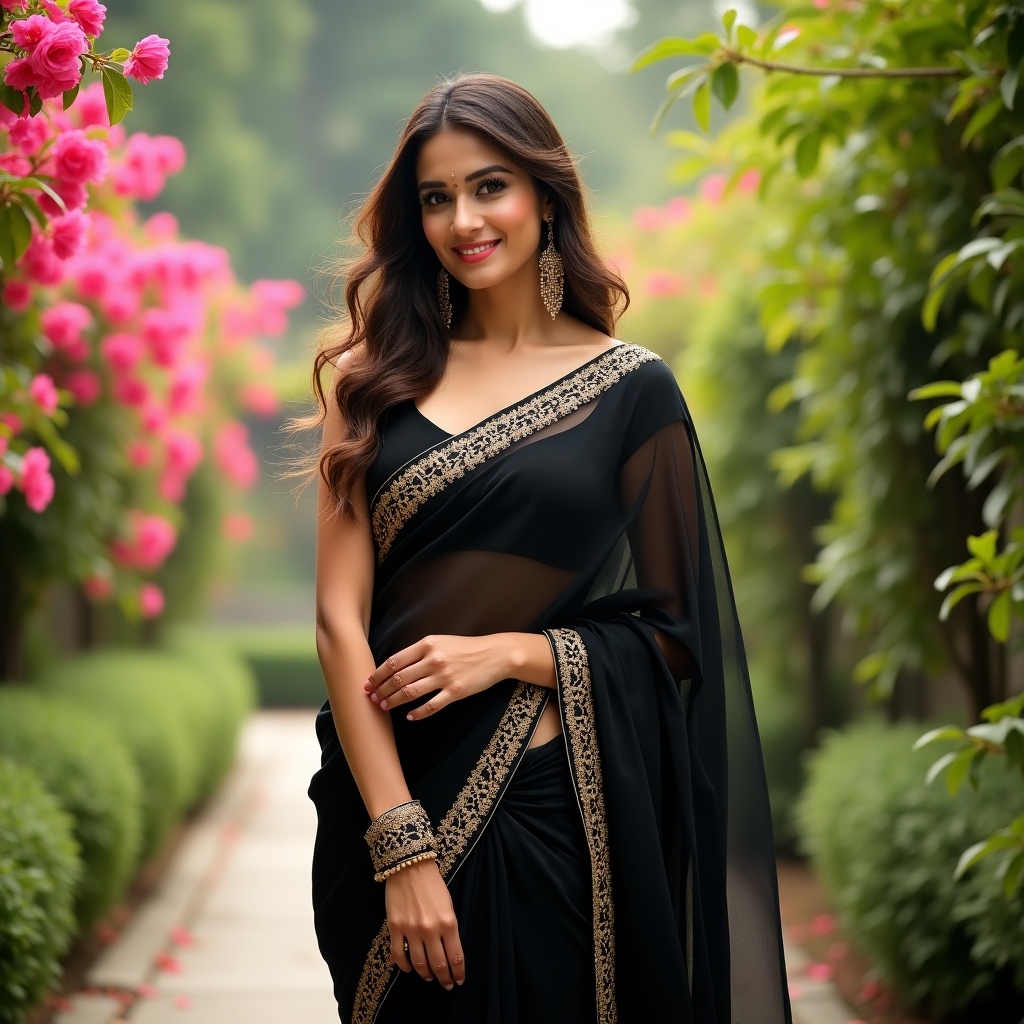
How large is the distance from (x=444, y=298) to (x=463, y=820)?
78 centimetres

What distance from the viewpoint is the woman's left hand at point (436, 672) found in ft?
5.96

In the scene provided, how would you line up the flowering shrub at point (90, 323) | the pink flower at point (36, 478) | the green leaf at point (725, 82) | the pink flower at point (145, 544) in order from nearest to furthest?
1. the flowering shrub at point (90, 323)
2. the green leaf at point (725, 82)
3. the pink flower at point (36, 478)
4. the pink flower at point (145, 544)

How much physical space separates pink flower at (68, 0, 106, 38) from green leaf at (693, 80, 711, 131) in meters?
1.05

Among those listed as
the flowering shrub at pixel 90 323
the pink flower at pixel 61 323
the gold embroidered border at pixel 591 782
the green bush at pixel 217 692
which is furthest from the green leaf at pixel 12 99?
the green bush at pixel 217 692

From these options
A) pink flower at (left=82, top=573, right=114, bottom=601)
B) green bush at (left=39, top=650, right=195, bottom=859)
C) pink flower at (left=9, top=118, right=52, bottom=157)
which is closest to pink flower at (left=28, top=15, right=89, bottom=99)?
pink flower at (left=9, top=118, right=52, bottom=157)

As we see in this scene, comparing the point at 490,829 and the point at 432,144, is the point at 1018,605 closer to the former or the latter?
the point at 490,829

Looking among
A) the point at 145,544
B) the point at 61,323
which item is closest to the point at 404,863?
the point at 61,323

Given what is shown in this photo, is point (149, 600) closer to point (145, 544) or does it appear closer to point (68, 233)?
point (145, 544)

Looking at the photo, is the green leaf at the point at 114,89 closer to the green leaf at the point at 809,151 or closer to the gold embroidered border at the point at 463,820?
the gold embroidered border at the point at 463,820

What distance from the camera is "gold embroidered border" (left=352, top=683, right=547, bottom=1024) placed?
1865 mm

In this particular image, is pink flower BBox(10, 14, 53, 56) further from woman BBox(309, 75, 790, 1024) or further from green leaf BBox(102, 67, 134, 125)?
woman BBox(309, 75, 790, 1024)

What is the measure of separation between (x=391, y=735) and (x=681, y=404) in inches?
24.9

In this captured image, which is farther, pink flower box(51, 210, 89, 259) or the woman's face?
pink flower box(51, 210, 89, 259)

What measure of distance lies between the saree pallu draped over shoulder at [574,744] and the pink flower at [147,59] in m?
0.60
